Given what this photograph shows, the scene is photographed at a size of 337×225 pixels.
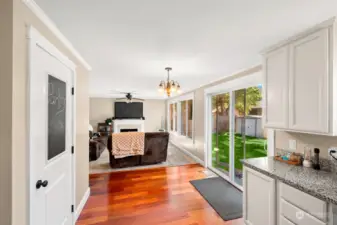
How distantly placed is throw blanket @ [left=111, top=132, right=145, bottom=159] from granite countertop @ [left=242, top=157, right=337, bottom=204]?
3.01m

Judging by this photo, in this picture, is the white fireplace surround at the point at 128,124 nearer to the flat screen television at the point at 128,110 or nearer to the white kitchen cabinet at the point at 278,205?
the flat screen television at the point at 128,110

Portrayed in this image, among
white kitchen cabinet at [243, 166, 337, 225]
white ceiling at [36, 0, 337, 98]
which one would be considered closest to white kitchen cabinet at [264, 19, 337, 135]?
white ceiling at [36, 0, 337, 98]

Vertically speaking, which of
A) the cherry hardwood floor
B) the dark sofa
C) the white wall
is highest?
the white wall

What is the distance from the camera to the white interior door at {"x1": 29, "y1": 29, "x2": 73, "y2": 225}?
4.25 feet

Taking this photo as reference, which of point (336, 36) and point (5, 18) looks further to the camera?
point (336, 36)

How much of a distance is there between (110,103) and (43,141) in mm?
7190

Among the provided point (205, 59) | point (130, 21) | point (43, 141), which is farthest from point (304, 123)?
point (43, 141)

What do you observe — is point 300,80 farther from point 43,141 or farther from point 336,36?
point 43,141

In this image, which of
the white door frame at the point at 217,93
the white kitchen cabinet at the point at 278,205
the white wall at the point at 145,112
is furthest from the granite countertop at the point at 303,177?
the white wall at the point at 145,112

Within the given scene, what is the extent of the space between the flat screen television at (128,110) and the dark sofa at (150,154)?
4.04 m

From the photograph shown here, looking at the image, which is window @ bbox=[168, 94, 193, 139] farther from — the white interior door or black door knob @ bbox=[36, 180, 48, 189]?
black door knob @ bbox=[36, 180, 48, 189]

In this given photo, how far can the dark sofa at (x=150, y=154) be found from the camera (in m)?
4.46

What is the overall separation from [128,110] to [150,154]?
422cm

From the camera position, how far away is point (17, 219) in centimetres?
113
